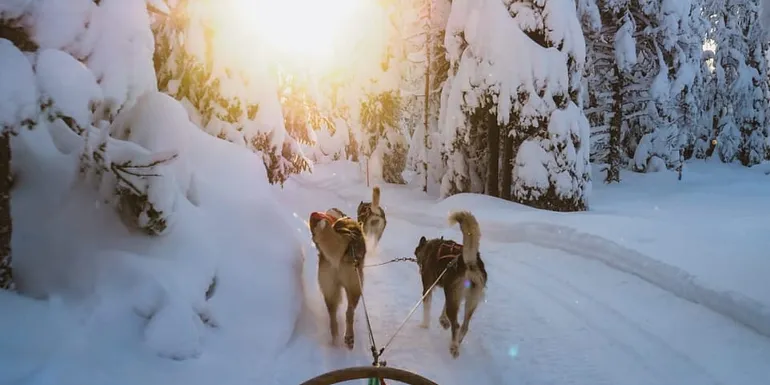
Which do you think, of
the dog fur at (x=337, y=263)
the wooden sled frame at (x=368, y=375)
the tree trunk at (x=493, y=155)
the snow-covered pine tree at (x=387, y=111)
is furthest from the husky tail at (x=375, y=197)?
the snow-covered pine tree at (x=387, y=111)

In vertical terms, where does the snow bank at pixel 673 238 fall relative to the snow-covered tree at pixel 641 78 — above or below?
below

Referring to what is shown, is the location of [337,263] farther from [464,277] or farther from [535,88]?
[535,88]

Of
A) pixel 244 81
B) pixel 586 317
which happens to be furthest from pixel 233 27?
pixel 586 317

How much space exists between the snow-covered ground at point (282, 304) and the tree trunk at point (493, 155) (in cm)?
695

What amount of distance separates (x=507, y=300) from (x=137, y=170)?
16.5ft

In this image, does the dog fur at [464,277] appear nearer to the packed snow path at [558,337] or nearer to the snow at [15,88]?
the packed snow path at [558,337]

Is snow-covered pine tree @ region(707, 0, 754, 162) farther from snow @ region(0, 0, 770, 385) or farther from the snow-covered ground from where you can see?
the snow-covered ground

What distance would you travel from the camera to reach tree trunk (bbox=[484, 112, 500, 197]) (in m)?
16.3

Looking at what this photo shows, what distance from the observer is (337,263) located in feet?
18.2

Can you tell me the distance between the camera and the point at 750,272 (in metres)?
7.12

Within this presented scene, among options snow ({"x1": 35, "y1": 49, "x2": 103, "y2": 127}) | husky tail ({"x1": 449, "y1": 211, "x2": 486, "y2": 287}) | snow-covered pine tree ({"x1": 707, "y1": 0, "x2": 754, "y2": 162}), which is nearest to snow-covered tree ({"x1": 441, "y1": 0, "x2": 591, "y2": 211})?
husky tail ({"x1": 449, "y1": 211, "x2": 486, "y2": 287})

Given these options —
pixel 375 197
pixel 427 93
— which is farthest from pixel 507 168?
pixel 375 197

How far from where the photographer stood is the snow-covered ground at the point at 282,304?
157 inches

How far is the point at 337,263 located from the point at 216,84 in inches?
185
